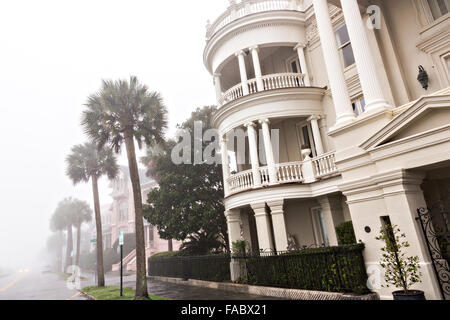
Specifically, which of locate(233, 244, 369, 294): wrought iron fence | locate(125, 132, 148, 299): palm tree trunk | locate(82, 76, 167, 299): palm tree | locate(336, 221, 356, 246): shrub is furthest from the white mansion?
locate(125, 132, 148, 299): palm tree trunk

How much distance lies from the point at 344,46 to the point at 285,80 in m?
3.12

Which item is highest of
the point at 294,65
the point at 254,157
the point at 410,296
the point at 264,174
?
the point at 294,65

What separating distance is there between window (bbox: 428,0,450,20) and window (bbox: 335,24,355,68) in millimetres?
3406

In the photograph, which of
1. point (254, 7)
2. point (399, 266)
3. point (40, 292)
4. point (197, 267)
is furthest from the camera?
point (40, 292)

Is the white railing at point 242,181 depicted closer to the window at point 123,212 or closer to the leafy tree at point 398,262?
the leafy tree at point 398,262

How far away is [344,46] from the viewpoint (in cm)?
1367

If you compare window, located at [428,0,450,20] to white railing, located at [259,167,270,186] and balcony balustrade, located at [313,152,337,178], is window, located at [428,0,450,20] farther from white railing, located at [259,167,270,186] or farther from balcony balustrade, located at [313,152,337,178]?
white railing, located at [259,167,270,186]

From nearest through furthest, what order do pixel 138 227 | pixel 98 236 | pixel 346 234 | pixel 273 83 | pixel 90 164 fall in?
pixel 346 234 → pixel 138 227 → pixel 273 83 → pixel 98 236 → pixel 90 164

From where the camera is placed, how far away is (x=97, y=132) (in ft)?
53.9

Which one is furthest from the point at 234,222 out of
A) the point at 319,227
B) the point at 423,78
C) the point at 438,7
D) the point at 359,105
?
the point at 438,7

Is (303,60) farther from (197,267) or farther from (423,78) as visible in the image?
(197,267)

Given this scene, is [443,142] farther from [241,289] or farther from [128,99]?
[128,99]
